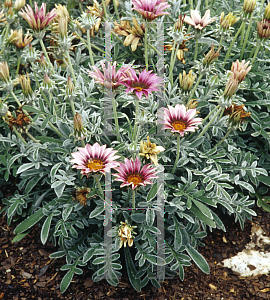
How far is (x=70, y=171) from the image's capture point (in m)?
1.84

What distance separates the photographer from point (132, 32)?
1.95 metres

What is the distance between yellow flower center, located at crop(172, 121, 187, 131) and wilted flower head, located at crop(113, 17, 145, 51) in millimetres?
524

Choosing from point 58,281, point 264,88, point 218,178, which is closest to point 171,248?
point 218,178

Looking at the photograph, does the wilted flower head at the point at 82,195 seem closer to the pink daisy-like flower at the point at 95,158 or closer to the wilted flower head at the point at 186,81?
the pink daisy-like flower at the point at 95,158

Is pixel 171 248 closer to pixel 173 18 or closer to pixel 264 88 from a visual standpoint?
pixel 264 88

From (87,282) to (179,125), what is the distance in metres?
0.95

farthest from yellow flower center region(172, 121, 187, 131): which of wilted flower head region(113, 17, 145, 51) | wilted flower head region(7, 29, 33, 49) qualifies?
wilted flower head region(7, 29, 33, 49)

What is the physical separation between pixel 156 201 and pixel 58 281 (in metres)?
0.67

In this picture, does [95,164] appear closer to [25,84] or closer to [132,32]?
[25,84]

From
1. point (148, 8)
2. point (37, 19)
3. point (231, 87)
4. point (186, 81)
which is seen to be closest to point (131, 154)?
point (186, 81)

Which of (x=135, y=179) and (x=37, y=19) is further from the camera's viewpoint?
(x=37, y=19)

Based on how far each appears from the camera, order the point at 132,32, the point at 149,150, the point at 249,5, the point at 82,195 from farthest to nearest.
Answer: the point at 249,5
the point at 132,32
the point at 82,195
the point at 149,150

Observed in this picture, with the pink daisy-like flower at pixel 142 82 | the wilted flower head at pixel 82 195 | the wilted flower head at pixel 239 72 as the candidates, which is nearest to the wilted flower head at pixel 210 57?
the wilted flower head at pixel 239 72

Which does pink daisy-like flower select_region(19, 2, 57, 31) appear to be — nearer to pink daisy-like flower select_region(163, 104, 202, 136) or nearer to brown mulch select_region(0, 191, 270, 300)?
pink daisy-like flower select_region(163, 104, 202, 136)
